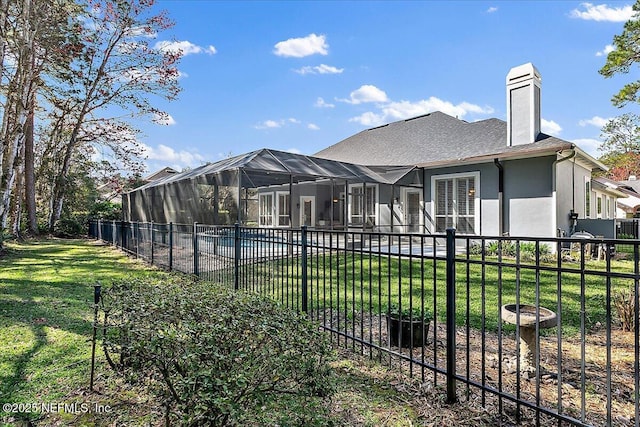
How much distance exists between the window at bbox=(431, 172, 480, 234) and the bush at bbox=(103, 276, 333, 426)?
39.0 ft

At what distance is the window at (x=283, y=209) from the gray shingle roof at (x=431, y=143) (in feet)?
12.9

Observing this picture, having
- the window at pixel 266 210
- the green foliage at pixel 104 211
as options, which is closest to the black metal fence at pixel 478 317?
the window at pixel 266 210

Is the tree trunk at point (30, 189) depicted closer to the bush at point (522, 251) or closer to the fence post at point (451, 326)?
the bush at point (522, 251)

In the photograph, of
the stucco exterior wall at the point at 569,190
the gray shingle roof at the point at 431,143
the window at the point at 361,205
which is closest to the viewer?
the stucco exterior wall at the point at 569,190

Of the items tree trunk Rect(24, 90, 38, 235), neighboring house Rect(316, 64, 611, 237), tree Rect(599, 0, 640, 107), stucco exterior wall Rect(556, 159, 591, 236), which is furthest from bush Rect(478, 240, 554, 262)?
tree trunk Rect(24, 90, 38, 235)

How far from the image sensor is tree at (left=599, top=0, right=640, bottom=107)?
34.7 feet

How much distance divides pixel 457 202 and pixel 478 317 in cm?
907

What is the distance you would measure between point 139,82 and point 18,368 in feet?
56.6

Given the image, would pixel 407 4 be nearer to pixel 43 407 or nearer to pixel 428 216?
pixel 428 216

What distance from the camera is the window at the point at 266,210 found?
19.5 meters

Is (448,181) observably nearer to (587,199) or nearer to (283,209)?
(587,199)

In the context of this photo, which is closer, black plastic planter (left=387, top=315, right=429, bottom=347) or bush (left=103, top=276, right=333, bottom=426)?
bush (left=103, top=276, right=333, bottom=426)

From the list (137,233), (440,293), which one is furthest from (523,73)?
(137,233)

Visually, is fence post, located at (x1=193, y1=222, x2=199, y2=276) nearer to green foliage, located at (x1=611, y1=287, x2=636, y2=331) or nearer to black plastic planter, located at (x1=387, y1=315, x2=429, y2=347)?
black plastic planter, located at (x1=387, y1=315, x2=429, y2=347)
